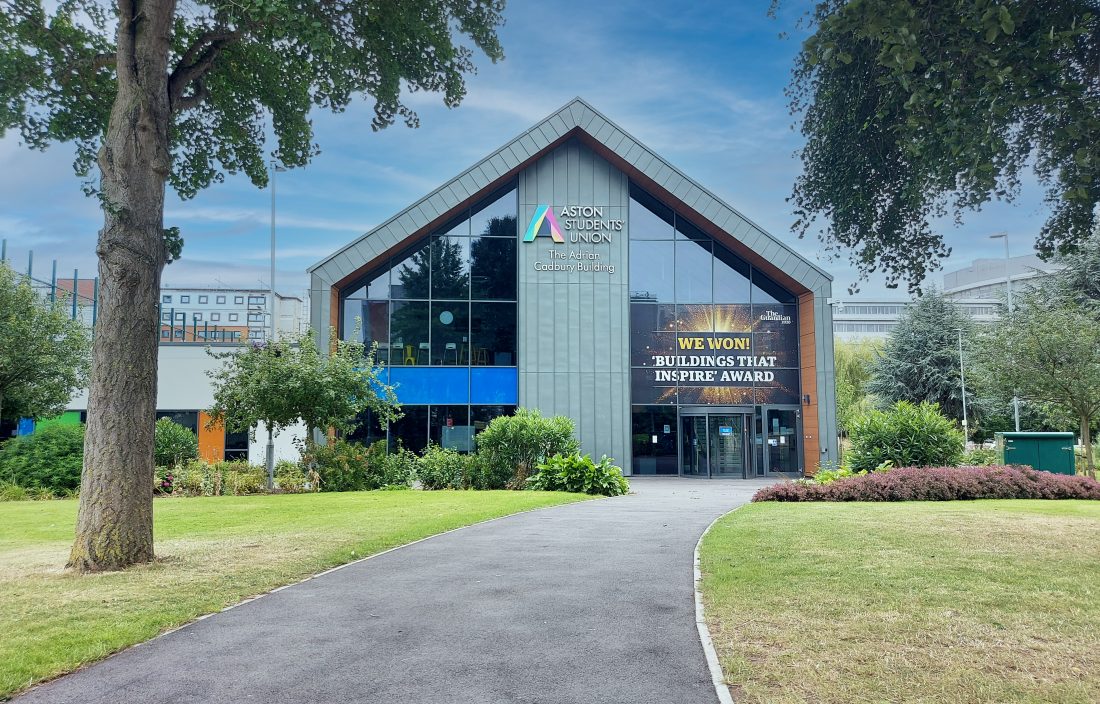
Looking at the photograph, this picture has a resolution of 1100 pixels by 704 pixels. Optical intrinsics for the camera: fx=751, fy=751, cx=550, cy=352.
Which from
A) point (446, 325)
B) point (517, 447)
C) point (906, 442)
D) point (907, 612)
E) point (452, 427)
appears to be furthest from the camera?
point (446, 325)

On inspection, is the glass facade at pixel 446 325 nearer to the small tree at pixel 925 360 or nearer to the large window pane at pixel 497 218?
the large window pane at pixel 497 218

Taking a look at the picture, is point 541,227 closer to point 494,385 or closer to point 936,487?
point 494,385

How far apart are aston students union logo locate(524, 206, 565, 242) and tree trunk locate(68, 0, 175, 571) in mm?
19521

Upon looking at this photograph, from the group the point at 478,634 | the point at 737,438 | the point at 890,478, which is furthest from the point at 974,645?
the point at 737,438

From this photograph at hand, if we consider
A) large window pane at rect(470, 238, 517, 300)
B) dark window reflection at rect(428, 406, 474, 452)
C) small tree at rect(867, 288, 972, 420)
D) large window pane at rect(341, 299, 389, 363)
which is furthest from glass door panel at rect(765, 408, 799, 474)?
small tree at rect(867, 288, 972, 420)

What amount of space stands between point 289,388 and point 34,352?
27.2 ft

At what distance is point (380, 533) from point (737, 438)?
19.7m

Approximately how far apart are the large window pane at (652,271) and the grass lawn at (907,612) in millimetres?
18512

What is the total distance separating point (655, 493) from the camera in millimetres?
20969

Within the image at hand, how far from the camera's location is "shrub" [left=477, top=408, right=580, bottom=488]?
20672 millimetres

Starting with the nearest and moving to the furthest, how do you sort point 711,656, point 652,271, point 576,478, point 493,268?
point 711,656, point 576,478, point 493,268, point 652,271

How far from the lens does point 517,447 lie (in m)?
20.9

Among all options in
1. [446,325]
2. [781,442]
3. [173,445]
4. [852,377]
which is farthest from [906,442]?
[852,377]

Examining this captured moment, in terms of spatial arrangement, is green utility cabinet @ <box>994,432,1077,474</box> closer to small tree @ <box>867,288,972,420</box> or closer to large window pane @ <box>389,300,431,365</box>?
large window pane @ <box>389,300,431,365</box>
